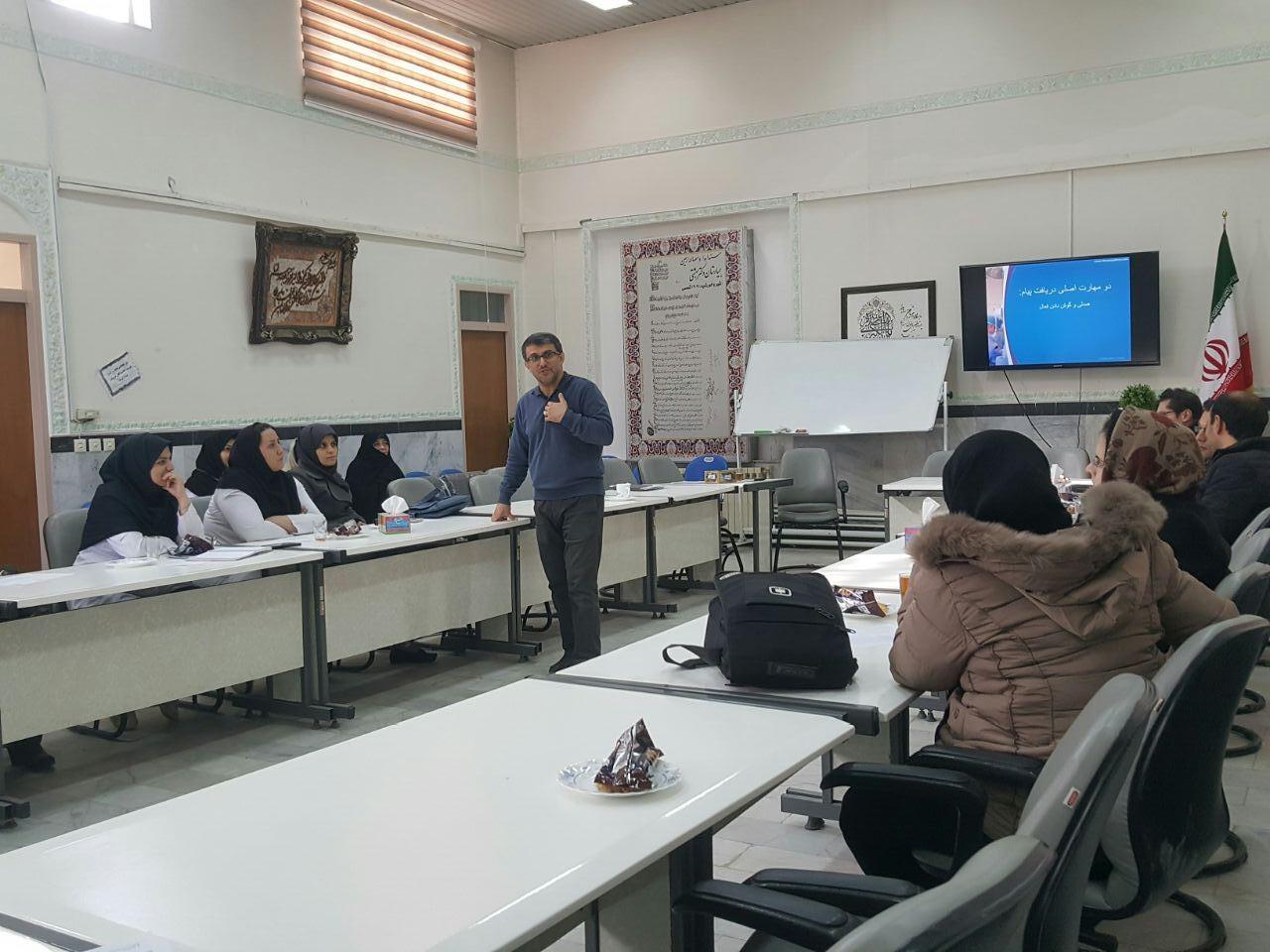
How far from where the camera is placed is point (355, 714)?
4703mm

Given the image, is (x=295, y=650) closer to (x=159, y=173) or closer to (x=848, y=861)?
(x=848, y=861)

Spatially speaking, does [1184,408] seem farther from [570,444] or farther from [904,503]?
[570,444]

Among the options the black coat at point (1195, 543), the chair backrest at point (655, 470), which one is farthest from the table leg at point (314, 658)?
→ the chair backrest at point (655, 470)

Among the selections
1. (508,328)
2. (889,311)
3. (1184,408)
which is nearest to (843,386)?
(889,311)

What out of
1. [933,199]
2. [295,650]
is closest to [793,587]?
[295,650]

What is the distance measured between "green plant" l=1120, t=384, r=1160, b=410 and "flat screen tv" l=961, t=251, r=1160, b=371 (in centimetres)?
24

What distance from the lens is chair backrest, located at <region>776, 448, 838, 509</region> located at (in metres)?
7.96

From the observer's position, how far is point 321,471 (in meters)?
5.98

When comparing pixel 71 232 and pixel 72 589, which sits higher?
pixel 71 232

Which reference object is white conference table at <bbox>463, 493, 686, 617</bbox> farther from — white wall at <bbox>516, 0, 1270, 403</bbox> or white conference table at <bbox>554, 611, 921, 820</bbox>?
white wall at <bbox>516, 0, 1270, 403</bbox>

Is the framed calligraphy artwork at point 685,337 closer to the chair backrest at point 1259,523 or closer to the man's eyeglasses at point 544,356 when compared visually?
the man's eyeglasses at point 544,356

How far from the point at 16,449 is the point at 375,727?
3.71m

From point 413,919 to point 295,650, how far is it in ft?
11.5

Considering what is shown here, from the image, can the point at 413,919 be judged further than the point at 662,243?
No
